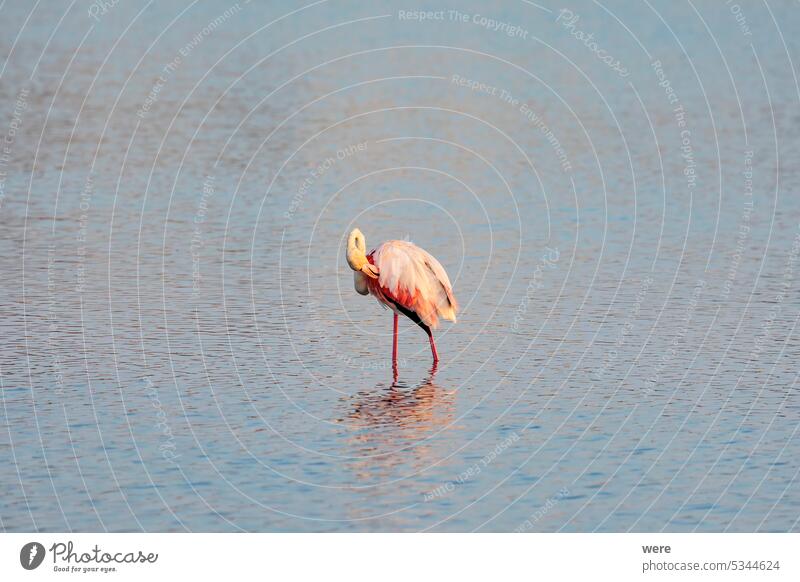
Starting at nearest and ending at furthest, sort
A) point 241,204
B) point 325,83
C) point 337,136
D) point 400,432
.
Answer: point 400,432 < point 241,204 < point 337,136 < point 325,83

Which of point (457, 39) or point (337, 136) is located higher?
point (457, 39)

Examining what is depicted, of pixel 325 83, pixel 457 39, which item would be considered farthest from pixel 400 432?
pixel 457 39

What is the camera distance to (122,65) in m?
59.8

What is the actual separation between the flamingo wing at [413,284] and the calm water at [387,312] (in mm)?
772

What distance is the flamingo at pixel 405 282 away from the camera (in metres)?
22.0

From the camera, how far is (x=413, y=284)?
22047 mm

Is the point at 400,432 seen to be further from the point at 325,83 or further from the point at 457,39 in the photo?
the point at 457,39

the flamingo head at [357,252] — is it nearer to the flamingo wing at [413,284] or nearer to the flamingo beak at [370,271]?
the flamingo beak at [370,271]

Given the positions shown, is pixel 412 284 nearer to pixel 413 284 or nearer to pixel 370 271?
pixel 413 284

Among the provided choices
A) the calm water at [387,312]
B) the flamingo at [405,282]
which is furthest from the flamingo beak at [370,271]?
the calm water at [387,312]

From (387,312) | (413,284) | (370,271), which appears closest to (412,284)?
(413,284)

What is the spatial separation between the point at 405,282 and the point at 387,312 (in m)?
3.20

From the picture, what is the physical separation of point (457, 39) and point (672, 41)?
11781 millimetres

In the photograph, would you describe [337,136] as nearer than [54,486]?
No
